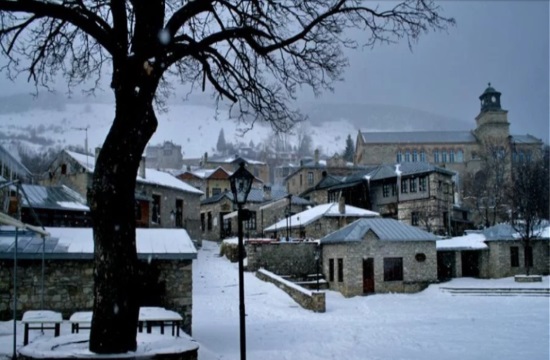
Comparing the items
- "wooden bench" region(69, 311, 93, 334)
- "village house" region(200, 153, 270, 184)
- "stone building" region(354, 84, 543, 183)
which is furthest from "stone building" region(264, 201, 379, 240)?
"stone building" region(354, 84, 543, 183)

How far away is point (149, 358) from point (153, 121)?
333 cm

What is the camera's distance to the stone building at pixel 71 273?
13.5 metres

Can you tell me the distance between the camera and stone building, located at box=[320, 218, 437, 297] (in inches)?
1084

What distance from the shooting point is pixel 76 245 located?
46.3ft

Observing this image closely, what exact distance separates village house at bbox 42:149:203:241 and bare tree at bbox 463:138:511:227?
26.1 meters

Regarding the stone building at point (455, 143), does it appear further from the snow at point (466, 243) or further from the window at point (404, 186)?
Answer: the snow at point (466, 243)

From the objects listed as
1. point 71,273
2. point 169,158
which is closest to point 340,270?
point 71,273

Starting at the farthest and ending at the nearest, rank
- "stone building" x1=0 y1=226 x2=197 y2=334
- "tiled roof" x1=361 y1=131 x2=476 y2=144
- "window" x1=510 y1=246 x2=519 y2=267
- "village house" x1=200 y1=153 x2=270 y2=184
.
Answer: "village house" x1=200 y1=153 x2=270 y2=184, "tiled roof" x1=361 y1=131 x2=476 y2=144, "window" x1=510 y1=246 x2=519 y2=267, "stone building" x1=0 y1=226 x2=197 y2=334

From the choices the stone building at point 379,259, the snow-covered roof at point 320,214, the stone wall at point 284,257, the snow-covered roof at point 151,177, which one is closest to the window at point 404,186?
the snow-covered roof at point 320,214

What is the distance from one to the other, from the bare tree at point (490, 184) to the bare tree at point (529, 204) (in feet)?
12.5

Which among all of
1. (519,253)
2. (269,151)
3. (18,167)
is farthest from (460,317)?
(269,151)

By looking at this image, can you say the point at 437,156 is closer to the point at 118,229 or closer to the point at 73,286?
the point at 73,286

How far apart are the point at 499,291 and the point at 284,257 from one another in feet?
37.8

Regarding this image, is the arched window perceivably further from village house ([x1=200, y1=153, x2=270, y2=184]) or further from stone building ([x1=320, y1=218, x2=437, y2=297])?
stone building ([x1=320, y1=218, x2=437, y2=297])
